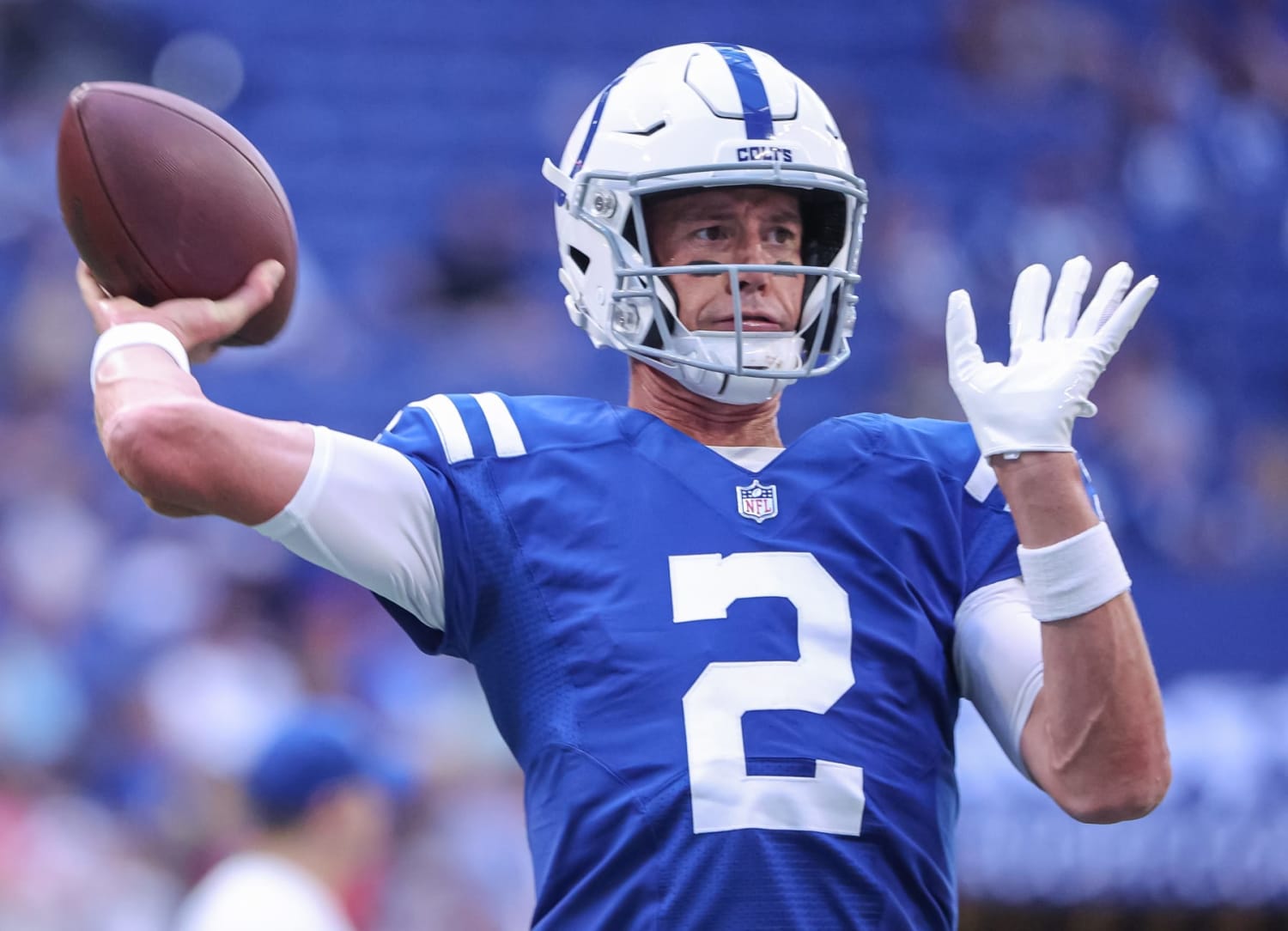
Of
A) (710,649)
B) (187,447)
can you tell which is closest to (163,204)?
(187,447)

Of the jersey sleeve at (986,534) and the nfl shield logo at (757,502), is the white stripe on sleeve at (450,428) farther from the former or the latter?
the jersey sleeve at (986,534)

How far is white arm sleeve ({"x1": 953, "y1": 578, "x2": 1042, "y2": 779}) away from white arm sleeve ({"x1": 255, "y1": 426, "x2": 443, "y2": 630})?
612mm

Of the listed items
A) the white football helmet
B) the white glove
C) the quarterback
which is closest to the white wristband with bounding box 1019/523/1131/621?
the quarterback

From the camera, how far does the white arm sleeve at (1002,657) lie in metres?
1.88

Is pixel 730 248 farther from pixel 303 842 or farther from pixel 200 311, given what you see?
pixel 303 842

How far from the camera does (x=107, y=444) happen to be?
1.75 m

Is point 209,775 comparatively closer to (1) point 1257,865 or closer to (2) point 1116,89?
(1) point 1257,865

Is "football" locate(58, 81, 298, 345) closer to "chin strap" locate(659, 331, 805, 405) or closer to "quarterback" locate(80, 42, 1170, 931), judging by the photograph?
"quarterback" locate(80, 42, 1170, 931)

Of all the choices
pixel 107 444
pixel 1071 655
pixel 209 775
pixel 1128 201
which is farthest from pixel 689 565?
pixel 1128 201

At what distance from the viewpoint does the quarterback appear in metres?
1.76

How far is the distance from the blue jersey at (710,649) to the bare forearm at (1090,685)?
173 millimetres

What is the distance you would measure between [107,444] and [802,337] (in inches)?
34.3

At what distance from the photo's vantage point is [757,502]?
1.94m

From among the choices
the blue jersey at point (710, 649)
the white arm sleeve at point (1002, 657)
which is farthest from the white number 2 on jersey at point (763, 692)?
the white arm sleeve at point (1002, 657)
